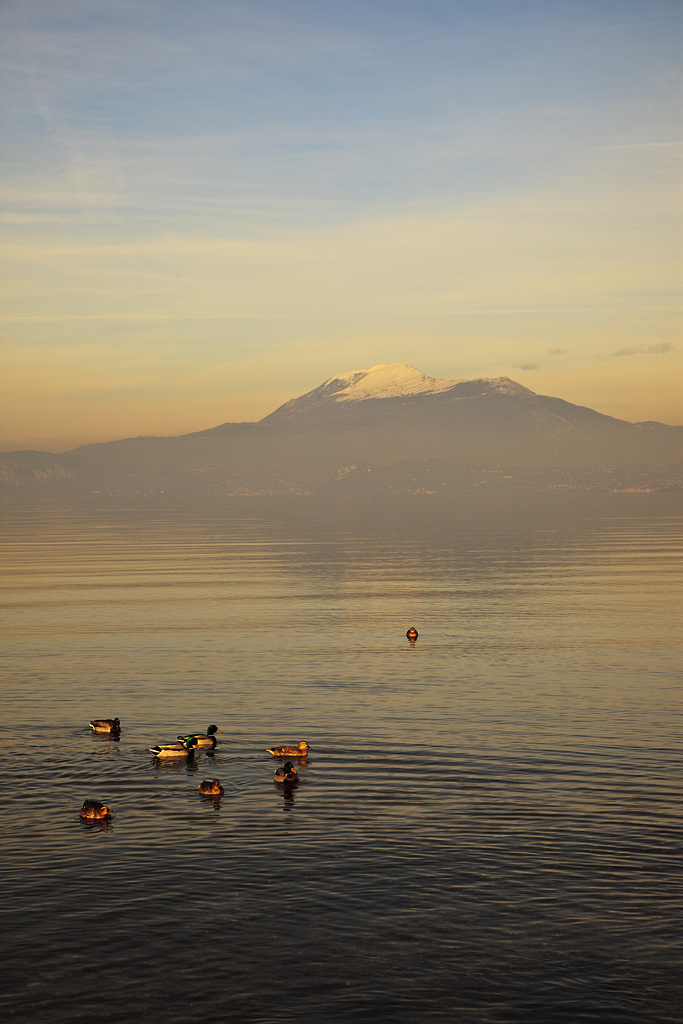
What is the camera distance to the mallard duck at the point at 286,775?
37188 millimetres

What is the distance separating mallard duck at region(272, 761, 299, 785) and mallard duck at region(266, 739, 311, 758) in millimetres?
2319

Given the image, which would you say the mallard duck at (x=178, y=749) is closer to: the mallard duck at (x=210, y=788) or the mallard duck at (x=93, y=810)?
the mallard duck at (x=210, y=788)

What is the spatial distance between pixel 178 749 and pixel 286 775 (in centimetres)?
544

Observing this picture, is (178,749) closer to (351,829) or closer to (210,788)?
(210,788)

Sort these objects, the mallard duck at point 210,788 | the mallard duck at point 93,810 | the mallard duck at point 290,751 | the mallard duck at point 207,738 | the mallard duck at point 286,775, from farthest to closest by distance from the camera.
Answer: the mallard duck at point 207,738, the mallard duck at point 290,751, the mallard duck at point 286,775, the mallard duck at point 210,788, the mallard duck at point 93,810

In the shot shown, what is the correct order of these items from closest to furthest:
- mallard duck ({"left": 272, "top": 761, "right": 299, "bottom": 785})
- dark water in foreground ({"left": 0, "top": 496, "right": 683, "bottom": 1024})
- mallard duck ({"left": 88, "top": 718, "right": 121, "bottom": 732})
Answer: dark water in foreground ({"left": 0, "top": 496, "right": 683, "bottom": 1024}), mallard duck ({"left": 272, "top": 761, "right": 299, "bottom": 785}), mallard duck ({"left": 88, "top": 718, "right": 121, "bottom": 732})

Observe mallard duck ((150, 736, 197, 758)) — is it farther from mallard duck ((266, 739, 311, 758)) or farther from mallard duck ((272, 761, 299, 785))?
mallard duck ((272, 761, 299, 785))

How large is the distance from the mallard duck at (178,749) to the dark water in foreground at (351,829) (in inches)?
23.0

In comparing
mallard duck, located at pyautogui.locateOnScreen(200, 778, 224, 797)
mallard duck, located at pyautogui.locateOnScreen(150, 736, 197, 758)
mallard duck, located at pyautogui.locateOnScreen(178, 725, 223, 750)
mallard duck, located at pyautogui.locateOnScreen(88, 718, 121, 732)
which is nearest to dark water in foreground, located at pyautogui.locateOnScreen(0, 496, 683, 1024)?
mallard duck, located at pyautogui.locateOnScreen(200, 778, 224, 797)

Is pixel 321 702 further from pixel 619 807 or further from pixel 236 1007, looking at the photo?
pixel 236 1007

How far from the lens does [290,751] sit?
40.8 m

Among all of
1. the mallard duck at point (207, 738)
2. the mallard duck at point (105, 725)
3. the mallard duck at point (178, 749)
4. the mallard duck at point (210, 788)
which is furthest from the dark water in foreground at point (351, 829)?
the mallard duck at point (207, 738)

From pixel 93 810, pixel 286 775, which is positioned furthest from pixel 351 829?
pixel 93 810

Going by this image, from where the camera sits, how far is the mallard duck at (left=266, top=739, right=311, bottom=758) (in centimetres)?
4053
